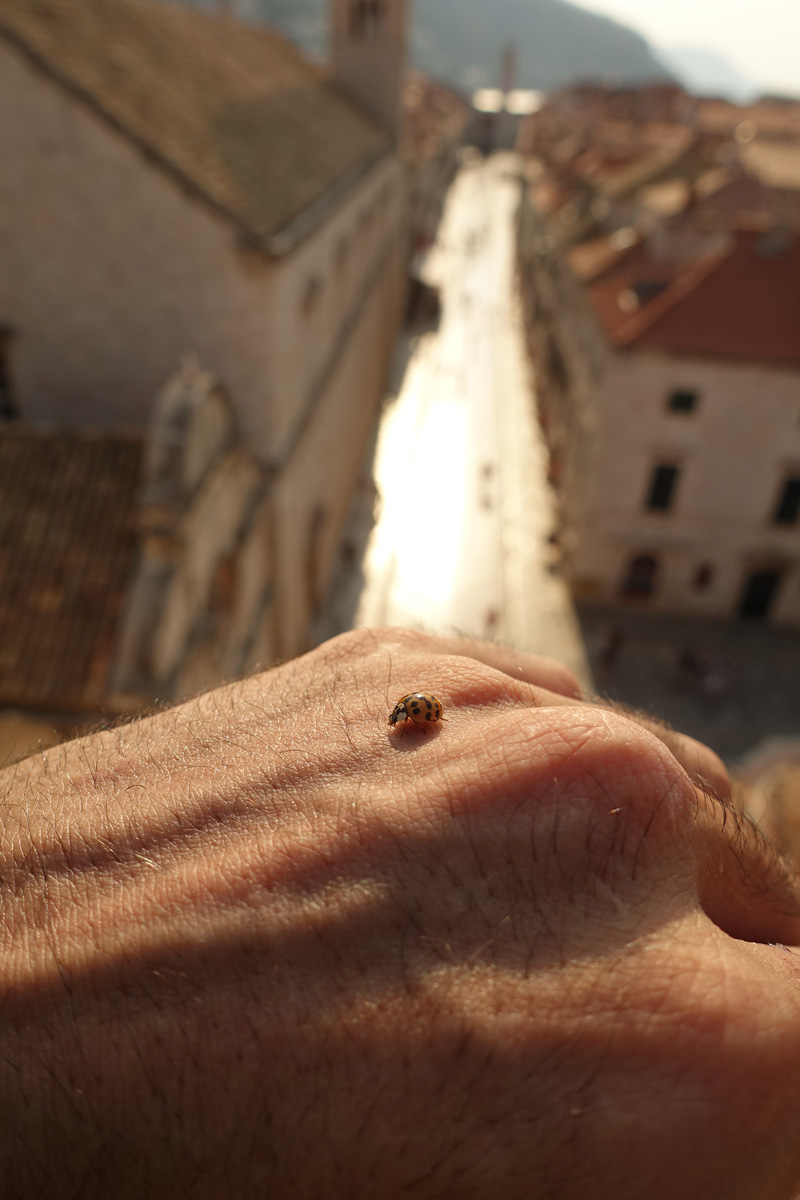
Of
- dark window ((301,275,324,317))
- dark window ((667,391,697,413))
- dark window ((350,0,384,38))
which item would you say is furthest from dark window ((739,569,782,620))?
dark window ((350,0,384,38))

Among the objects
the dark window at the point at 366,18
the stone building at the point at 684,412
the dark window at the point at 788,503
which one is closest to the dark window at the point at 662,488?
the stone building at the point at 684,412

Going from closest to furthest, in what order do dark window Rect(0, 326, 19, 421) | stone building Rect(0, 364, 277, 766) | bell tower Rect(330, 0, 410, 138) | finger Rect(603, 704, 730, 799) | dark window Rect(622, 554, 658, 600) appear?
finger Rect(603, 704, 730, 799) < stone building Rect(0, 364, 277, 766) < dark window Rect(0, 326, 19, 421) < dark window Rect(622, 554, 658, 600) < bell tower Rect(330, 0, 410, 138)

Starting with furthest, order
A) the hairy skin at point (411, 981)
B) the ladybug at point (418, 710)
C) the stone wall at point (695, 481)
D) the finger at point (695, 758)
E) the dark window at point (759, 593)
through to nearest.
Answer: the dark window at point (759, 593) < the stone wall at point (695, 481) < the finger at point (695, 758) < the ladybug at point (418, 710) < the hairy skin at point (411, 981)

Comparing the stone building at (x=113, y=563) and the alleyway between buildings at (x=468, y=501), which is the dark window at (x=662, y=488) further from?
the stone building at (x=113, y=563)

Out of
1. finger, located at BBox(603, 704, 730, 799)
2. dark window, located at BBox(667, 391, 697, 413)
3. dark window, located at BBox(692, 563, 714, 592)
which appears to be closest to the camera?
finger, located at BBox(603, 704, 730, 799)

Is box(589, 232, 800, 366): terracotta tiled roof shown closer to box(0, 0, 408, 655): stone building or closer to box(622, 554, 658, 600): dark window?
box(622, 554, 658, 600): dark window

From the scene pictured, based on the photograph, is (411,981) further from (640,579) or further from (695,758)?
(640,579)
